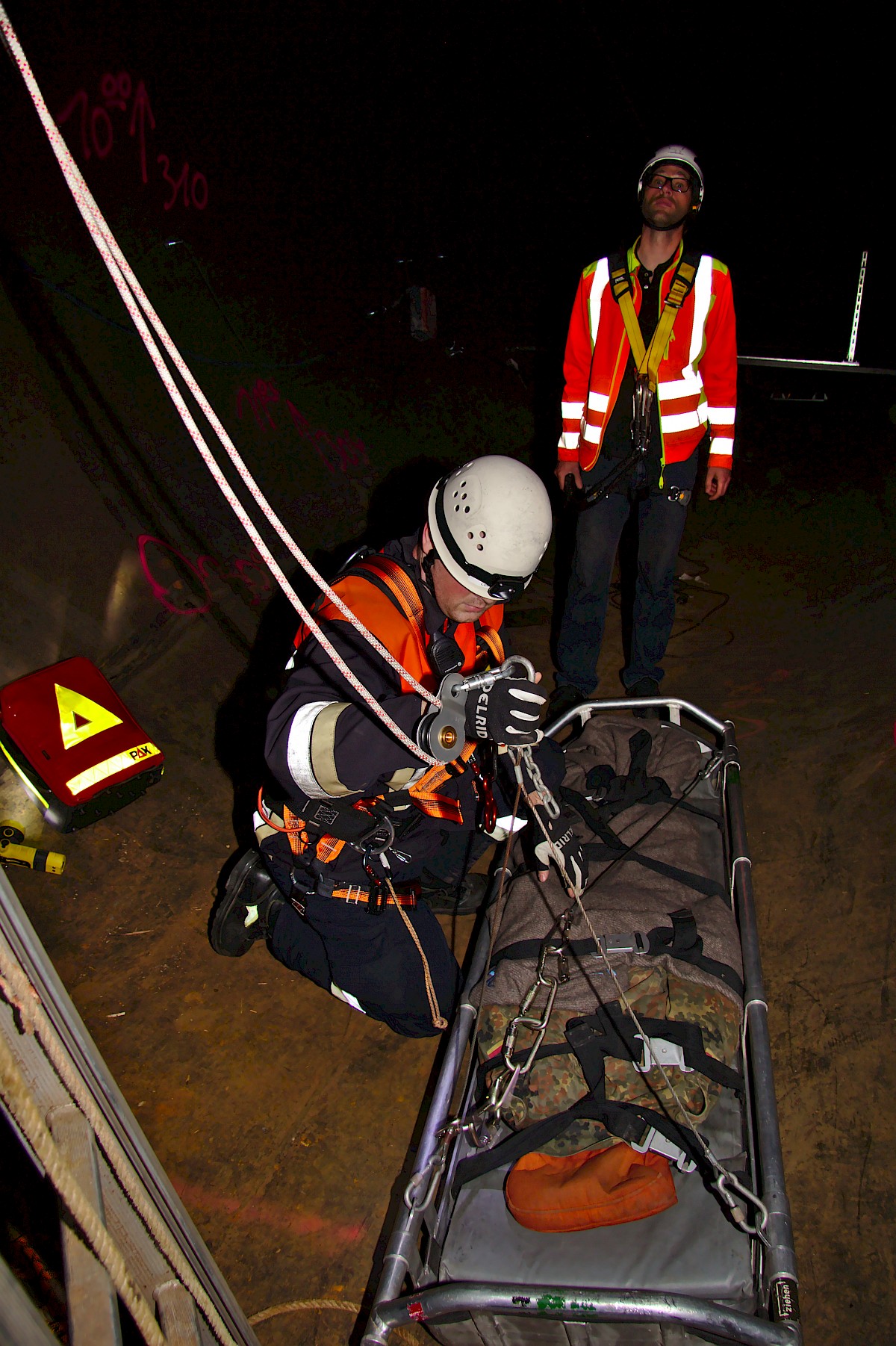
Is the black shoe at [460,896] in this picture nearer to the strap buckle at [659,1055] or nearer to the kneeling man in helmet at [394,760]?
the kneeling man in helmet at [394,760]

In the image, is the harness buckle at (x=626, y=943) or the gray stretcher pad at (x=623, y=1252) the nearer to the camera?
the gray stretcher pad at (x=623, y=1252)

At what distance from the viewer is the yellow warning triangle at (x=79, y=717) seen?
347 cm

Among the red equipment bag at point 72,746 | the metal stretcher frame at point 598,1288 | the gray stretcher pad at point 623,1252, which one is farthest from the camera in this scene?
the red equipment bag at point 72,746

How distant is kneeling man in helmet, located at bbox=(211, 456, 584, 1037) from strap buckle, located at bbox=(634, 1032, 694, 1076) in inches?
25.8

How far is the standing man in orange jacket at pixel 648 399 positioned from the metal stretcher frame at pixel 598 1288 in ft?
6.02

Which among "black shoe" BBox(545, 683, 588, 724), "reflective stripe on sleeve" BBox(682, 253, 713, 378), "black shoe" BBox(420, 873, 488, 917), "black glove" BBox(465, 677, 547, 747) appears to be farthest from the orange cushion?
"reflective stripe on sleeve" BBox(682, 253, 713, 378)

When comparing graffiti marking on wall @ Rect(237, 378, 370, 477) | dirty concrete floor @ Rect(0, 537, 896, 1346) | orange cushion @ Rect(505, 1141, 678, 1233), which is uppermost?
graffiti marking on wall @ Rect(237, 378, 370, 477)

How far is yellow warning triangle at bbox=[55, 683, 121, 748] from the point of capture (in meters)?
3.47

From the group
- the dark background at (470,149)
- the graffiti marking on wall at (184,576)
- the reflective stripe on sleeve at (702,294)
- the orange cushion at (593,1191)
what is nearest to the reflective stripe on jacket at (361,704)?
the orange cushion at (593,1191)

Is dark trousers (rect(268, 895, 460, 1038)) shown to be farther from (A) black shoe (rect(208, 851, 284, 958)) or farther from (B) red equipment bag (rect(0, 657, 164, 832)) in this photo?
(B) red equipment bag (rect(0, 657, 164, 832))

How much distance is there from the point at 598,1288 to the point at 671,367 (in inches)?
→ 132

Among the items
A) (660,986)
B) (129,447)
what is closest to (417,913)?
(660,986)

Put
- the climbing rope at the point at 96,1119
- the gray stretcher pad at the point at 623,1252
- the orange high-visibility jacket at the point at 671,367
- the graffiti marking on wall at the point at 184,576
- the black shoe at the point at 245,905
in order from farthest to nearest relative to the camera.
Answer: the graffiti marking on wall at the point at 184,576
the orange high-visibility jacket at the point at 671,367
the black shoe at the point at 245,905
the gray stretcher pad at the point at 623,1252
the climbing rope at the point at 96,1119

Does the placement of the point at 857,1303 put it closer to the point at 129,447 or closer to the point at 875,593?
the point at 875,593
